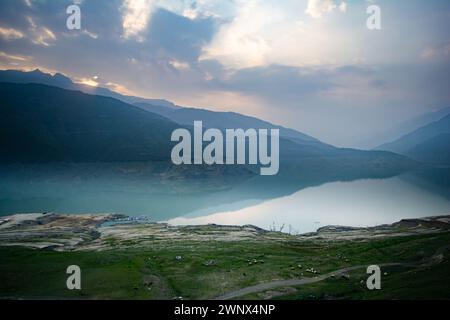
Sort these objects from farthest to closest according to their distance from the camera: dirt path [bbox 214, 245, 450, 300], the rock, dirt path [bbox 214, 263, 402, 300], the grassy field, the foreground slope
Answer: the rock → dirt path [bbox 214, 245, 450, 300] → dirt path [bbox 214, 263, 402, 300] → the foreground slope → the grassy field

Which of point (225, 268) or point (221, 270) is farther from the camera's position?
point (225, 268)

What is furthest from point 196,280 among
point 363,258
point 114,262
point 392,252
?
point 392,252

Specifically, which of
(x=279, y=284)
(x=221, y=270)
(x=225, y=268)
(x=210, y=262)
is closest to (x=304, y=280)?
(x=279, y=284)

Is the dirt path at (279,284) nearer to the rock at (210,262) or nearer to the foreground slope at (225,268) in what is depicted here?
the foreground slope at (225,268)

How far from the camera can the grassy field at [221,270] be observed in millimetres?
47656

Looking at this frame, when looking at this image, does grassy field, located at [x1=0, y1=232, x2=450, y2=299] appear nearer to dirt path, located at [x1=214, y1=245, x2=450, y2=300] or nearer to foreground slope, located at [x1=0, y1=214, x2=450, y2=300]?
foreground slope, located at [x1=0, y1=214, x2=450, y2=300]

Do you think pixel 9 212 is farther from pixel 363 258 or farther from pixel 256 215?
pixel 363 258

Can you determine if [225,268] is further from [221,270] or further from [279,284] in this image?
[279,284]

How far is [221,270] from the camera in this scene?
205 feet

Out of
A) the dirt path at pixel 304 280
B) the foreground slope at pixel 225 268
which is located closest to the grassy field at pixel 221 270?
the foreground slope at pixel 225 268

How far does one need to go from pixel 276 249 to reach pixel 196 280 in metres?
28.7

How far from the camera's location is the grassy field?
47.7 meters

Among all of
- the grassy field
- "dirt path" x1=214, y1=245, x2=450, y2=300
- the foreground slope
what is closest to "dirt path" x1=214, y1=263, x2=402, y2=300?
"dirt path" x1=214, y1=245, x2=450, y2=300

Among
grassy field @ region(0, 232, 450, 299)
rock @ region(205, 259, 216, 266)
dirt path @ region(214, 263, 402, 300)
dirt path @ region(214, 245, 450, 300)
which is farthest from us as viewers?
rock @ region(205, 259, 216, 266)
